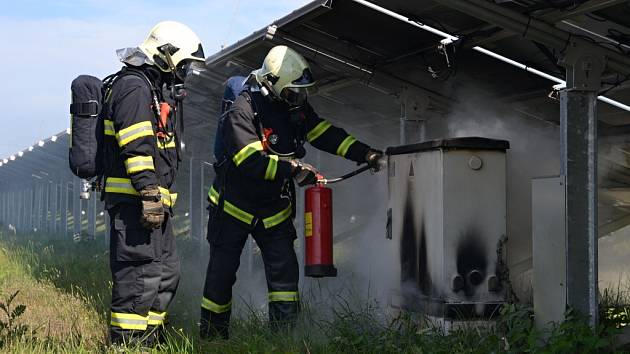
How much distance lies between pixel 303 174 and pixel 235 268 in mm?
855

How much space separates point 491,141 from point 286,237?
1531 millimetres

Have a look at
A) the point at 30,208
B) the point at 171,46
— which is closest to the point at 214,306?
the point at 171,46

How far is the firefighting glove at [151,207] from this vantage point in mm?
5070

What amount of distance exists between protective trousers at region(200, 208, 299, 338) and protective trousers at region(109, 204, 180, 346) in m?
0.63

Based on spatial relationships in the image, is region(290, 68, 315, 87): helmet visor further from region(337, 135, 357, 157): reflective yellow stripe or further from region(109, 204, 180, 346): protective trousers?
region(109, 204, 180, 346): protective trousers

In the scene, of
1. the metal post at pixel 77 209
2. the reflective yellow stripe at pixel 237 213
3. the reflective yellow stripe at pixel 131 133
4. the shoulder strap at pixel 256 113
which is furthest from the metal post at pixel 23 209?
the reflective yellow stripe at pixel 131 133

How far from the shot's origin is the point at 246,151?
18.4 ft

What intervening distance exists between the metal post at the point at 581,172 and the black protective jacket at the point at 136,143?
2.36m

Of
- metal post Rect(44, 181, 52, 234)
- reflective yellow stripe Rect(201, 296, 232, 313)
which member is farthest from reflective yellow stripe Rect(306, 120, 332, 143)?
metal post Rect(44, 181, 52, 234)

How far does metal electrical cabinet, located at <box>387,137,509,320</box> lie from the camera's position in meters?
5.20

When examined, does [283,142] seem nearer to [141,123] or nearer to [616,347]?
[141,123]

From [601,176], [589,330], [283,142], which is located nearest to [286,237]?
[283,142]

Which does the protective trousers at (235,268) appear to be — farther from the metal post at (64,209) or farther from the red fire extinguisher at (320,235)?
the metal post at (64,209)

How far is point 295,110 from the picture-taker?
5824mm
